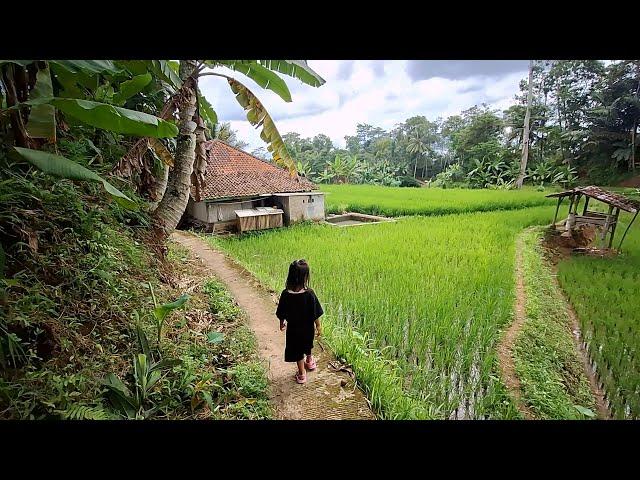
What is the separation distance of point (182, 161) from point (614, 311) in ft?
10.3

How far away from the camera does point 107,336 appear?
1.48 metres

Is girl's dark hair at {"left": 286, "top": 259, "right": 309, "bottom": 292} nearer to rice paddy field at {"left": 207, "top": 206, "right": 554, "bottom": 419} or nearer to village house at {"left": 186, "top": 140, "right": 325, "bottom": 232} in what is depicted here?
rice paddy field at {"left": 207, "top": 206, "right": 554, "bottom": 419}

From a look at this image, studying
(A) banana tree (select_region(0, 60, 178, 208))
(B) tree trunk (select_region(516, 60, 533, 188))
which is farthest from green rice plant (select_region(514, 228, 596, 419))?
(A) banana tree (select_region(0, 60, 178, 208))

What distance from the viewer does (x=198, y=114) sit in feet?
7.98

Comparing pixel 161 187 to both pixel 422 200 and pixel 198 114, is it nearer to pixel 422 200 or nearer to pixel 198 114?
pixel 198 114

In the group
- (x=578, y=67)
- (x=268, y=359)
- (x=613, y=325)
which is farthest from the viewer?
(x=578, y=67)

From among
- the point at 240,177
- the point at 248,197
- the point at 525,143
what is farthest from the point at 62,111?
Result: the point at 240,177

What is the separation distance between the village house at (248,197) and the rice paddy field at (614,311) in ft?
13.0

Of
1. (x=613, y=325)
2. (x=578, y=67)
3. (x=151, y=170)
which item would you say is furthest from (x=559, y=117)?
(x=151, y=170)

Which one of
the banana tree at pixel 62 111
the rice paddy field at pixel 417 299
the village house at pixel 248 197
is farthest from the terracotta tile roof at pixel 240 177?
the banana tree at pixel 62 111
